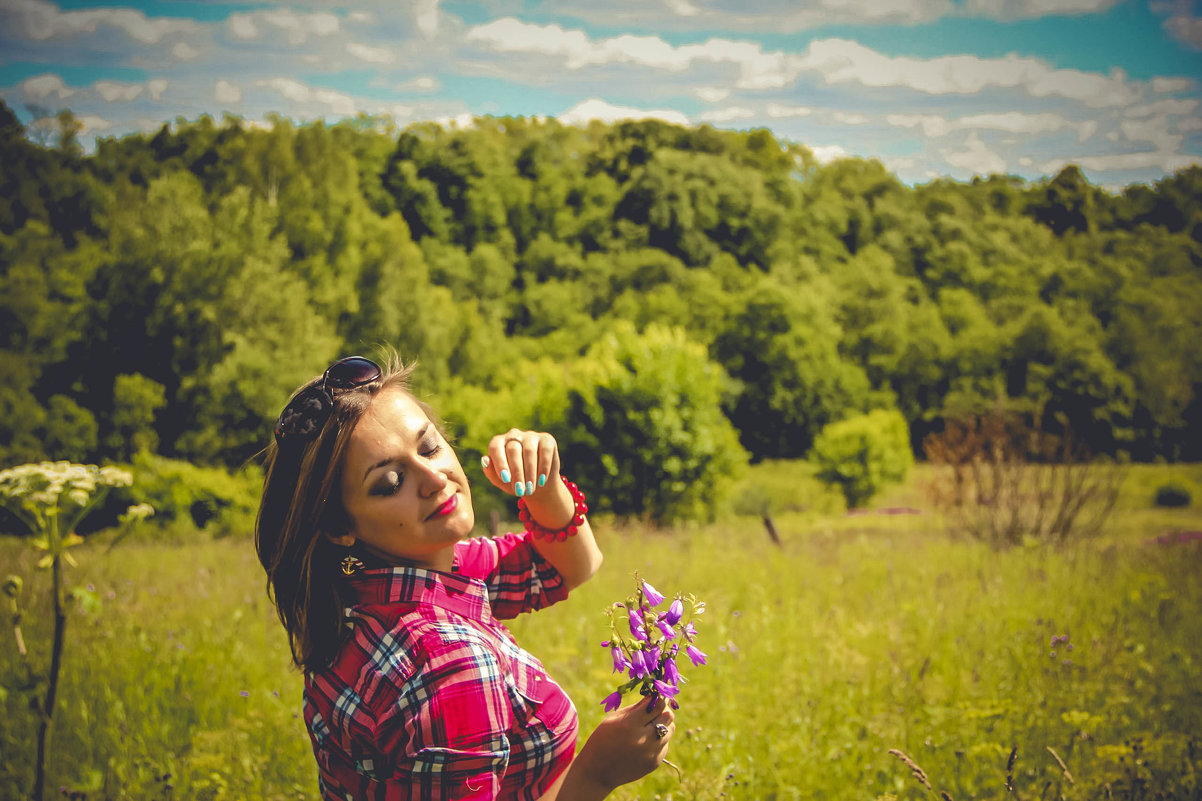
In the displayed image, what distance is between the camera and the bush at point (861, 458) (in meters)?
32.3

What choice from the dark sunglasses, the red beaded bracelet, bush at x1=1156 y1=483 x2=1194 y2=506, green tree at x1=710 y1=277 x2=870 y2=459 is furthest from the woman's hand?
green tree at x1=710 y1=277 x2=870 y2=459

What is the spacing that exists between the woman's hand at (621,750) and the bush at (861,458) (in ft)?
108

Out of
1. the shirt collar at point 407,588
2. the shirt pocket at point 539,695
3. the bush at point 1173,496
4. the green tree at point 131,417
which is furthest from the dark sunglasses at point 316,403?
the bush at point 1173,496

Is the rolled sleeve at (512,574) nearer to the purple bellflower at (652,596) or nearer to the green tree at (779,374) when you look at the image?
the purple bellflower at (652,596)

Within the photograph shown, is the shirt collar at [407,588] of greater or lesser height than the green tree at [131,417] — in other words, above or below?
above

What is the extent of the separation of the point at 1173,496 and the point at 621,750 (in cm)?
3532

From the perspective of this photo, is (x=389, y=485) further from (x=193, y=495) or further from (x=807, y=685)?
(x=193, y=495)

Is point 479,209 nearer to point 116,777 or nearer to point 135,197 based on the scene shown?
point 135,197

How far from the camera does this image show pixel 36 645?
16.4 ft

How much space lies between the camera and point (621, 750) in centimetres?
134

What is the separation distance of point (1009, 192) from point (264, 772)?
60.8 meters

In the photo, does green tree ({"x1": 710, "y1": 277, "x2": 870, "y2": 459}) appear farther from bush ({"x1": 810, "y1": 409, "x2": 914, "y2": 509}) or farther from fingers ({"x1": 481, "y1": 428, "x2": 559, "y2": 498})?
fingers ({"x1": 481, "y1": 428, "x2": 559, "y2": 498})

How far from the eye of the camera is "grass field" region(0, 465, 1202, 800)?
2.92 metres

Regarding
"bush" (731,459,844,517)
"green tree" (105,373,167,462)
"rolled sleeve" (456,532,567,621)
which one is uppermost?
"rolled sleeve" (456,532,567,621)
